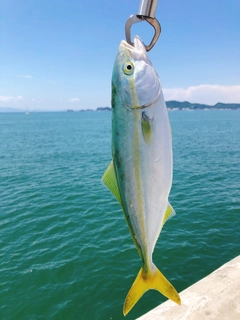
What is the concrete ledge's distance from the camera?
651 cm

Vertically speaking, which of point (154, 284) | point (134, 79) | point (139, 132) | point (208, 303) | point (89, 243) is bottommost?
point (89, 243)

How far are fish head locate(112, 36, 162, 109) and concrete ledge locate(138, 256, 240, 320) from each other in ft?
20.5

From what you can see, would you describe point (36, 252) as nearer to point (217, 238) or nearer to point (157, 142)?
point (217, 238)

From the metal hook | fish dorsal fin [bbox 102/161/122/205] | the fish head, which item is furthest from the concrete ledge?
the metal hook

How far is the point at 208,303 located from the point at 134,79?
6.82 m

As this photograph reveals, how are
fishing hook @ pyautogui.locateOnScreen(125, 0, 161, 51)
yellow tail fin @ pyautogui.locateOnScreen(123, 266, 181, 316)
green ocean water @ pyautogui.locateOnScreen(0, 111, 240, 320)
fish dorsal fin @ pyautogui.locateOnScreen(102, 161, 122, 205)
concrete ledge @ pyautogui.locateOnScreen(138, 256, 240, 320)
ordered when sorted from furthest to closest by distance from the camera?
green ocean water @ pyautogui.locateOnScreen(0, 111, 240, 320), concrete ledge @ pyautogui.locateOnScreen(138, 256, 240, 320), yellow tail fin @ pyautogui.locateOnScreen(123, 266, 181, 316), fish dorsal fin @ pyautogui.locateOnScreen(102, 161, 122, 205), fishing hook @ pyautogui.locateOnScreen(125, 0, 161, 51)

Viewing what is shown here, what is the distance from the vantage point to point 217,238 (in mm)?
14062

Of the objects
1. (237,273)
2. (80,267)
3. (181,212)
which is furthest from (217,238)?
(80,267)

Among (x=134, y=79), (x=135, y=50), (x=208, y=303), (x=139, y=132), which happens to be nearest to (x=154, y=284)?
(x=139, y=132)

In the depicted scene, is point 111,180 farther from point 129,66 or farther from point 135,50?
point 135,50

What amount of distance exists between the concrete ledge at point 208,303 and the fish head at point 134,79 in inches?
246

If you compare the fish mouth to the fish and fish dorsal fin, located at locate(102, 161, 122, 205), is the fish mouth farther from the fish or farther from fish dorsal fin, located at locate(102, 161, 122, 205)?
fish dorsal fin, located at locate(102, 161, 122, 205)

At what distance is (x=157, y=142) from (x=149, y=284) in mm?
1568

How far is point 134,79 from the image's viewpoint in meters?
2.19
